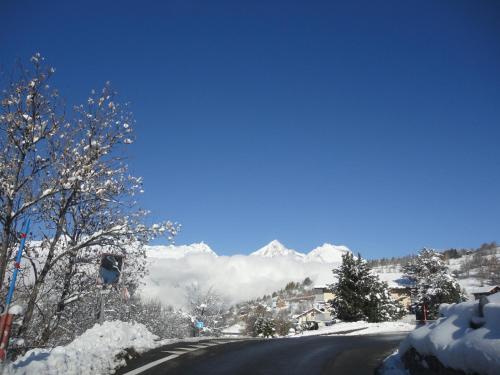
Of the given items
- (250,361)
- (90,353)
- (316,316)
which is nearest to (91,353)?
(90,353)

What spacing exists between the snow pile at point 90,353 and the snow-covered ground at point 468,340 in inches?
232

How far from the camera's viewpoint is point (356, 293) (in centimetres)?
4334

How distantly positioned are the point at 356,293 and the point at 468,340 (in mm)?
40617

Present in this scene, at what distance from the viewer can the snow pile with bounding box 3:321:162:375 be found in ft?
21.2

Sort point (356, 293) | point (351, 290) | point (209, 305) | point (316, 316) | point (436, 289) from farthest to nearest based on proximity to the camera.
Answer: point (316, 316) < point (209, 305) < point (436, 289) < point (351, 290) < point (356, 293)

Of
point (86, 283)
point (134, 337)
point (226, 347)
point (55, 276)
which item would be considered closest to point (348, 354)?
point (226, 347)

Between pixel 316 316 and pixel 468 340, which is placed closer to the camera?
pixel 468 340

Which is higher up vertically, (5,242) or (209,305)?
(5,242)

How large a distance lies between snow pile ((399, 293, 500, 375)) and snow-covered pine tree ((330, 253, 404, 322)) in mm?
38584

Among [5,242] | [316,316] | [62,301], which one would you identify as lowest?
[316,316]

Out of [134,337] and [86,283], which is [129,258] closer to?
[86,283]

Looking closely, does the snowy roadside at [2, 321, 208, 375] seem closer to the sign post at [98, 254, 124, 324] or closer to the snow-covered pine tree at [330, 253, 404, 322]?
the sign post at [98, 254, 124, 324]

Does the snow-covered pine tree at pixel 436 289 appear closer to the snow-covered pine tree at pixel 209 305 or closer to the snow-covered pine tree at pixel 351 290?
the snow-covered pine tree at pixel 351 290

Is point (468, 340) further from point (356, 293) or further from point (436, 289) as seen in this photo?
point (436, 289)
